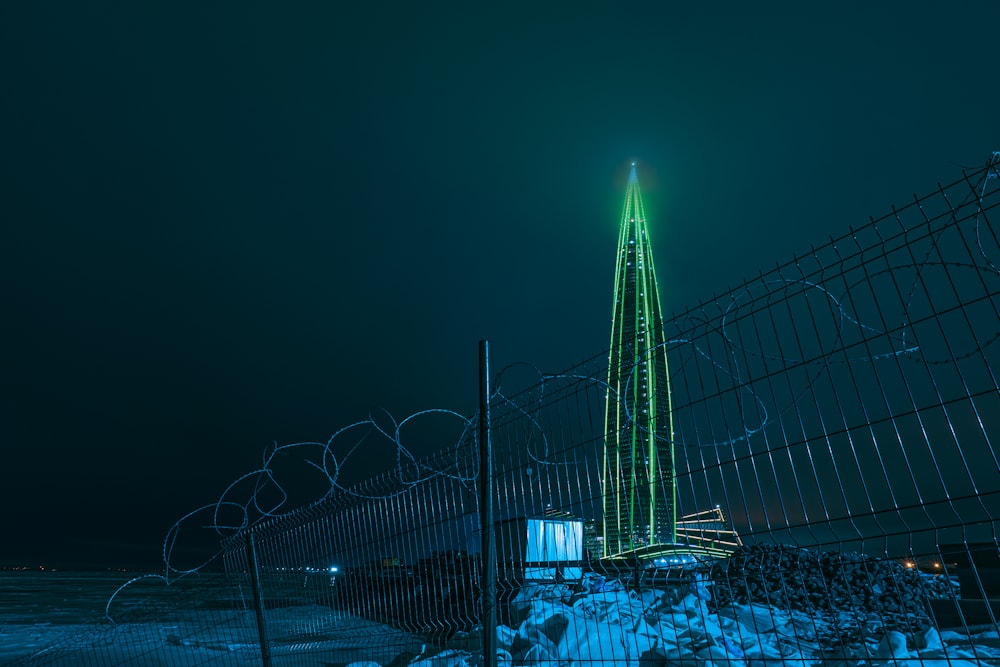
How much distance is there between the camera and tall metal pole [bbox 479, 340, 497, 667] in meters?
5.07

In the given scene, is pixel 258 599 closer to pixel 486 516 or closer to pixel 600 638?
pixel 486 516

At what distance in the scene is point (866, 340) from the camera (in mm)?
3561

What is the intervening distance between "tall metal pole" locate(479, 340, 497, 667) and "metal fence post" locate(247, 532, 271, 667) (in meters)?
2.91

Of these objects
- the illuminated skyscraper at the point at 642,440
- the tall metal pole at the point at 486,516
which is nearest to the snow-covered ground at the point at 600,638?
the tall metal pole at the point at 486,516

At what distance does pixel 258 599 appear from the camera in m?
7.10

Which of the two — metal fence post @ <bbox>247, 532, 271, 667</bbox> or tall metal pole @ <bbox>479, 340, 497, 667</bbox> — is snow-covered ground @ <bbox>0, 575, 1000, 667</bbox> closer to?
tall metal pole @ <bbox>479, 340, 497, 667</bbox>

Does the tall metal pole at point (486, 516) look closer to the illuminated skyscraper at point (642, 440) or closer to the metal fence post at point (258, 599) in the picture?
the illuminated skyscraper at point (642, 440)

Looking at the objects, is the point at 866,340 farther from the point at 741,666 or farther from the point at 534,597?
the point at 741,666

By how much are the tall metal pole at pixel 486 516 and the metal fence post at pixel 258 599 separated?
2909 millimetres

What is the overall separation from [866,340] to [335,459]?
204 inches

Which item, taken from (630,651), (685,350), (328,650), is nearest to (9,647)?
(328,650)

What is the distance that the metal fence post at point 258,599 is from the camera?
22.6 feet

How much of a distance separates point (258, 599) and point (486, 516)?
3.17 meters

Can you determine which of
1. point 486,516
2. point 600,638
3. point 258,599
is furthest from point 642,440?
point 258,599
